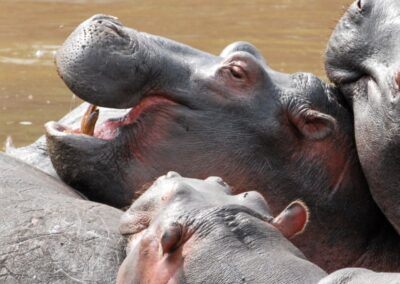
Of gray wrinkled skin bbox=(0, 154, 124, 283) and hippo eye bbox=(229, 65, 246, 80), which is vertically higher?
hippo eye bbox=(229, 65, 246, 80)

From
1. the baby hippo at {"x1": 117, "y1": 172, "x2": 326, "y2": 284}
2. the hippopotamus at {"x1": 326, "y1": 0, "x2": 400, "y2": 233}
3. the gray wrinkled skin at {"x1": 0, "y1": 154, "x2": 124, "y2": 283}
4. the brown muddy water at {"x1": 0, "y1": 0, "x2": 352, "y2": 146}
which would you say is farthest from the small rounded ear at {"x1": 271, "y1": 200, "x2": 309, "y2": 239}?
the brown muddy water at {"x1": 0, "y1": 0, "x2": 352, "y2": 146}

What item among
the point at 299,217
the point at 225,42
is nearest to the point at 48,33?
the point at 225,42

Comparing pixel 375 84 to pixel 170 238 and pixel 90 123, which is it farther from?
pixel 170 238

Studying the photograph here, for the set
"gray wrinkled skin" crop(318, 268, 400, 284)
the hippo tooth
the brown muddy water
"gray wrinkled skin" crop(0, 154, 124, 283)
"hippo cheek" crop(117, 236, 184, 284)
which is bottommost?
the brown muddy water

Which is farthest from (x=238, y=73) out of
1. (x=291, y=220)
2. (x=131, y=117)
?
(x=291, y=220)

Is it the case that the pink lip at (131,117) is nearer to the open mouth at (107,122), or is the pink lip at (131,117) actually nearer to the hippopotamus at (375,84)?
the open mouth at (107,122)

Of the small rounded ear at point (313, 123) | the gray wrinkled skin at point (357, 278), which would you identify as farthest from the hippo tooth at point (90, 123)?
the gray wrinkled skin at point (357, 278)

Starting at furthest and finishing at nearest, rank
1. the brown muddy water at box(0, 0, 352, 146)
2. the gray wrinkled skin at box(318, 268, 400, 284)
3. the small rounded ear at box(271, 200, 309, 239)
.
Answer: the brown muddy water at box(0, 0, 352, 146)
the small rounded ear at box(271, 200, 309, 239)
the gray wrinkled skin at box(318, 268, 400, 284)

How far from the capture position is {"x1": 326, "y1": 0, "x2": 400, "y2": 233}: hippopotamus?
4875 millimetres

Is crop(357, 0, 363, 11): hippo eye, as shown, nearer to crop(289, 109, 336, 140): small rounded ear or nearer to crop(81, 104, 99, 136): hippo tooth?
crop(289, 109, 336, 140): small rounded ear

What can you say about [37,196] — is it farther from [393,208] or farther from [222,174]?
[393,208]

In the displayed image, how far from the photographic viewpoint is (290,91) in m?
5.19

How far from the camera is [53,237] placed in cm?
446

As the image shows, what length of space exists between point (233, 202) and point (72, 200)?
0.74m
